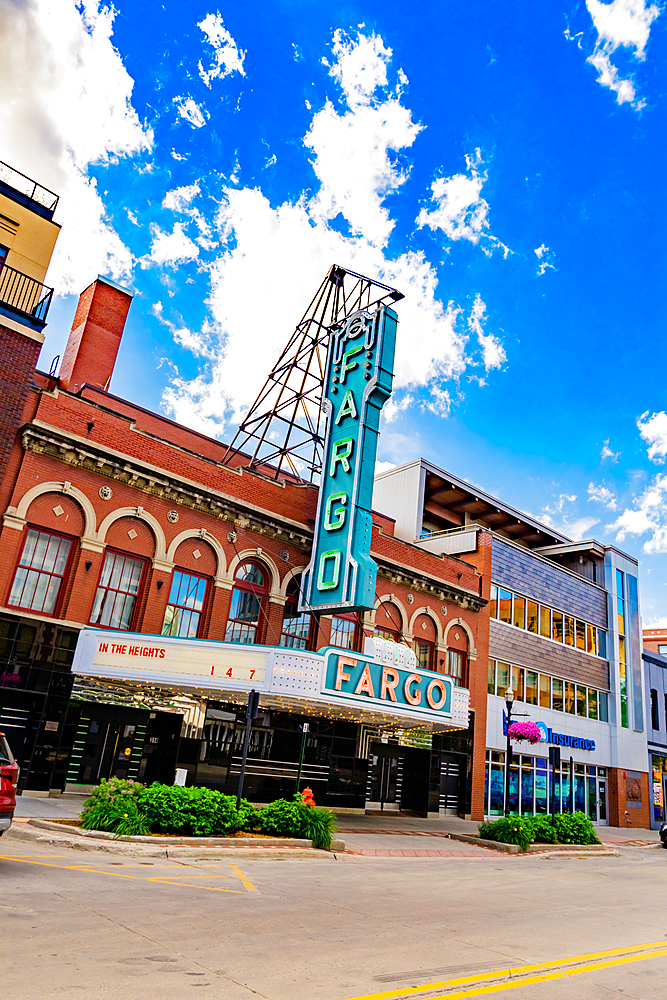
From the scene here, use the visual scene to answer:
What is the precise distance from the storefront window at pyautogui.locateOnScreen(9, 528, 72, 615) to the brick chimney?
807 cm

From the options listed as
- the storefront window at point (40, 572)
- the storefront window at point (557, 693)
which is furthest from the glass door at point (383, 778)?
the storefront window at point (40, 572)

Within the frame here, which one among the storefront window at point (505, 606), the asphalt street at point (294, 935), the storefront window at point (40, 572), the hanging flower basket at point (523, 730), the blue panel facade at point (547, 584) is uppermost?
the blue panel facade at point (547, 584)

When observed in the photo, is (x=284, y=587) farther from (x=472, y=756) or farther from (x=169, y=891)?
(x=169, y=891)

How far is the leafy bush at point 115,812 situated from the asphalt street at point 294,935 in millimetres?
1236

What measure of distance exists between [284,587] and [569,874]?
42.9ft

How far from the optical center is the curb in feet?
42.8

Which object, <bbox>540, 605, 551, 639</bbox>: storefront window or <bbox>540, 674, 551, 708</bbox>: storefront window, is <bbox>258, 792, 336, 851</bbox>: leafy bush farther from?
<bbox>540, 605, 551, 639</bbox>: storefront window

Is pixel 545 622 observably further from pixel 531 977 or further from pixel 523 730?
pixel 531 977

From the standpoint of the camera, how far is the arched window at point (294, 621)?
27.1 metres

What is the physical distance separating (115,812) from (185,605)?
10320 mm

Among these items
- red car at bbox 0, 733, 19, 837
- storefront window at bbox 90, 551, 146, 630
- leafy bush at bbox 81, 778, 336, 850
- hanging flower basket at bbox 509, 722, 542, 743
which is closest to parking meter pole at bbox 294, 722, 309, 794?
storefront window at bbox 90, 551, 146, 630

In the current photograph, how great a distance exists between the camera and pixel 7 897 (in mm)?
8344

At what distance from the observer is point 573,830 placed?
87.2 feet

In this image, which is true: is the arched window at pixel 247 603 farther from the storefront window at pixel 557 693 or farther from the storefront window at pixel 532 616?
the storefront window at pixel 557 693
